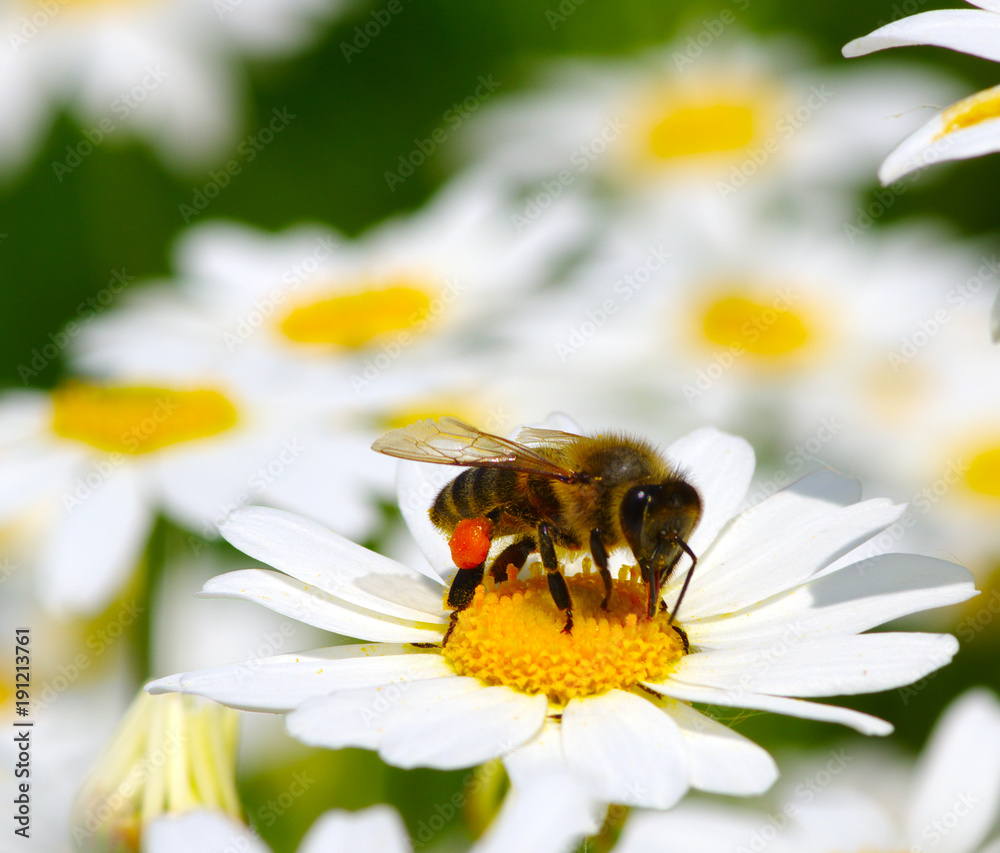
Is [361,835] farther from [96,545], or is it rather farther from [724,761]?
[96,545]

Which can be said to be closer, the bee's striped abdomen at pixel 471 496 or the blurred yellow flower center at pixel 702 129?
the bee's striped abdomen at pixel 471 496

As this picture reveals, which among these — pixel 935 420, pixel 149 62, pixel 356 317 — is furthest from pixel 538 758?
pixel 149 62

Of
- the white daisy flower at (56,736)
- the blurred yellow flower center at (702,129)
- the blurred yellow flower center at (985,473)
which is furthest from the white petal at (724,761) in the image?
the blurred yellow flower center at (702,129)

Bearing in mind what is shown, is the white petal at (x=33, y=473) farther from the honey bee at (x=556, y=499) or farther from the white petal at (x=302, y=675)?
the white petal at (x=302, y=675)

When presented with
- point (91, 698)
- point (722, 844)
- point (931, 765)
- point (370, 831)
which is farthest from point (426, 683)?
point (91, 698)

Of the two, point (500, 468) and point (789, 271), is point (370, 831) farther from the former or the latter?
point (789, 271)
